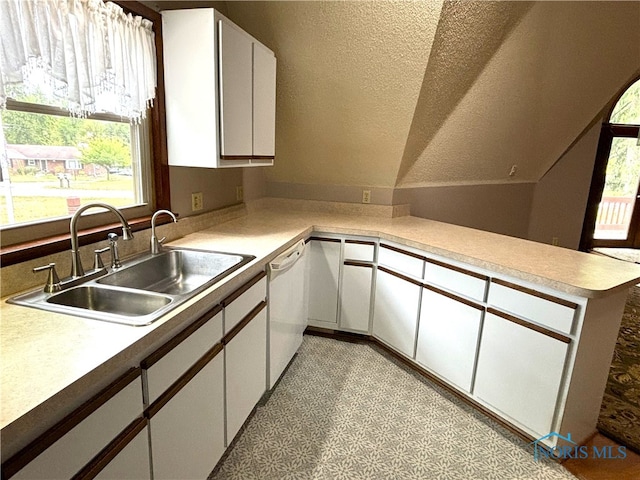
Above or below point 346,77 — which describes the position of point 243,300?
below

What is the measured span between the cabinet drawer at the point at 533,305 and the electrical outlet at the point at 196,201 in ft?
5.76

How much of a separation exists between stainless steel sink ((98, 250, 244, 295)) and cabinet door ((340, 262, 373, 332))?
1.12 meters

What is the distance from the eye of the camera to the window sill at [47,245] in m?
1.28

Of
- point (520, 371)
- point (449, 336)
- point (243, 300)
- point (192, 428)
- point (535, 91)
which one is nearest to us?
point (192, 428)

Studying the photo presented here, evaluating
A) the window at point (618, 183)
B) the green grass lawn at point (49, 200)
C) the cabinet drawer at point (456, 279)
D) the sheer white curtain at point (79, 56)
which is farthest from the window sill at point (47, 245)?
the window at point (618, 183)

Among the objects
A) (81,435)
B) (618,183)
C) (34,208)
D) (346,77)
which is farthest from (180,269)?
(618,183)

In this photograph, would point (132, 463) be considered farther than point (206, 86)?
No

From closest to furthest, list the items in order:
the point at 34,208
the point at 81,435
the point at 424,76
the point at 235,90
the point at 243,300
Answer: the point at 81,435 < the point at 34,208 < the point at 243,300 < the point at 235,90 < the point at 424,76

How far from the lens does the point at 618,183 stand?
5.79 meters

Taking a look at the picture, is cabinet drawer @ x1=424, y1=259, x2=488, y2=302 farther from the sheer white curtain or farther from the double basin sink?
the sheer white curtain

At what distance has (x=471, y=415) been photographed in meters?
2.13

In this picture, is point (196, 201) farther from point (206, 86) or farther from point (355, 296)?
point (355, 296)

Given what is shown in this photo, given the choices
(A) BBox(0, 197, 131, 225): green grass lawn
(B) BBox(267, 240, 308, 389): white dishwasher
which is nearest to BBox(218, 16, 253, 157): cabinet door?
(B) BBox(267, 240, 308, 389): white dishwasher

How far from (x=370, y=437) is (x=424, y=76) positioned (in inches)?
82.0
